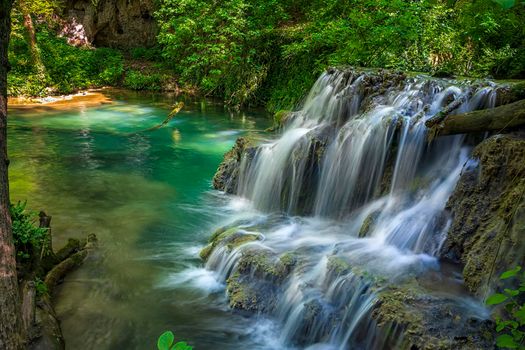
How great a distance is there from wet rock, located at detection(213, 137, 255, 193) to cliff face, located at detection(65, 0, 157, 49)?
69.9 feet

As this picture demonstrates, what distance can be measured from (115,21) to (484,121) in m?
28.0

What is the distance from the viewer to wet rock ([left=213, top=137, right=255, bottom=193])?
368 inches

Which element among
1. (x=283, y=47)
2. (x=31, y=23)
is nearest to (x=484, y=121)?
(x=283, y=47)

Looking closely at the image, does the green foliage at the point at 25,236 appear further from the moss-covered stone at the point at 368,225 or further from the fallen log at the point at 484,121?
the fallen log at the point at 484,121

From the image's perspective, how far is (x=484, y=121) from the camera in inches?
210

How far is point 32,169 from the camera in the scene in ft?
35.1

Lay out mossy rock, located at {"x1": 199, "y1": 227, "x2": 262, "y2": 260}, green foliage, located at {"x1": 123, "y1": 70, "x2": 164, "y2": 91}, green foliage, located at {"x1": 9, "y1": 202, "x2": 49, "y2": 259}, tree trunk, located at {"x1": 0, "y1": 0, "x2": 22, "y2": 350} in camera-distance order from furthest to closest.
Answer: green foliage, located at {"x1": 123, "y1": 70, "x2": 164, "y2": 91}, mossy rock, located at {"x1": 199, "y1": 227, "x2": 262, "y2": 260}, green foliage, located at {"x1": 9, "y1": 202, "x2": 49, "y2": 259}, tree trunk, located at {"x1": 0, "y1": 0, "x2": 22, "y2": 350}

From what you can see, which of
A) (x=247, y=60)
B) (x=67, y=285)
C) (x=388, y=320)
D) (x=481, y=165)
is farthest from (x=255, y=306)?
(x=247, y=60)

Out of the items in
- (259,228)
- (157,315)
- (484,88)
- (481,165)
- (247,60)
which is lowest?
(157,315)

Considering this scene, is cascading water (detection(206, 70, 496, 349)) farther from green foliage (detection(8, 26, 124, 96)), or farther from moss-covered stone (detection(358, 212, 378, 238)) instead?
green foliage (detection(8, 26, 124, 96))

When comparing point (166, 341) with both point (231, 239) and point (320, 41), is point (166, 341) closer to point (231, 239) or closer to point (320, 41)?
point (231, 239)

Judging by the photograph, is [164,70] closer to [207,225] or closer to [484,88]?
[207,225]

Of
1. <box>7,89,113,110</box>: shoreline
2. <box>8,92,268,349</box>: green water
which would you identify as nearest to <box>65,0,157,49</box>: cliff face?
<box>7,89,113,110</box>: shoreline

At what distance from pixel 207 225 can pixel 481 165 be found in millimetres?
4623
